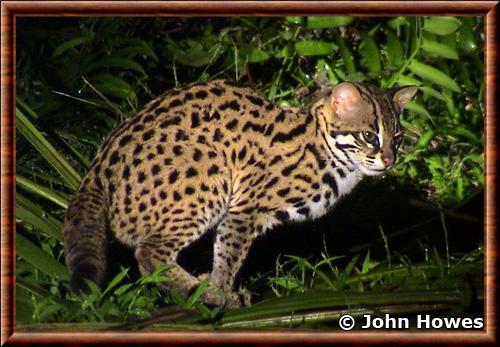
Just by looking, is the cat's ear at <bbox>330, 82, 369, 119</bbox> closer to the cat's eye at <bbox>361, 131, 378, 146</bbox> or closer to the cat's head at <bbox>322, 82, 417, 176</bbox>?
the cat's head at <bbox>322, 82, 417, 176</bbox>

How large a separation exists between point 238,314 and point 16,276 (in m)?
1.03

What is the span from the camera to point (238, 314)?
5.35m

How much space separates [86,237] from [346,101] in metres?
1.46

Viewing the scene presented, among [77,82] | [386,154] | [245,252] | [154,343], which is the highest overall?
[77,82]

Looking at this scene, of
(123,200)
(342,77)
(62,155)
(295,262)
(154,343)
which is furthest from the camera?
(342,77)

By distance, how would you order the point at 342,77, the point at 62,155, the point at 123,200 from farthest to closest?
the point at 342,77 < the point at 62,155 < the point at 123,200

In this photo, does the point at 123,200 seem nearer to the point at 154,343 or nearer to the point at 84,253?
the point at 84,253

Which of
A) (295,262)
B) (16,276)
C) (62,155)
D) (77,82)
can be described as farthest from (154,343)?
(77,82)

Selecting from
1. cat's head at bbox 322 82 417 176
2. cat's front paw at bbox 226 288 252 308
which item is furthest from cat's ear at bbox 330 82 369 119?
cat's front paw at bbox 226 288 252 308

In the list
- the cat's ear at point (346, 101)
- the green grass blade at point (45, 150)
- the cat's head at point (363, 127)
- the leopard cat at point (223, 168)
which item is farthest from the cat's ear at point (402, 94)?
the green grass blade at point (45, 150)

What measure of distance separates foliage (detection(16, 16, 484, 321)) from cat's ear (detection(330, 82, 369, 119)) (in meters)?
0.88

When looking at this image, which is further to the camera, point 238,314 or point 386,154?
point 386,154

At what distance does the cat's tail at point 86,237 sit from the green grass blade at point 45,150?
49 cm

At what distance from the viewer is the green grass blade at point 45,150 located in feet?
20.4
